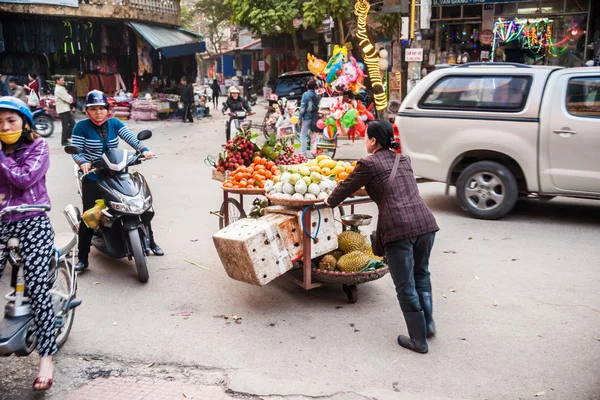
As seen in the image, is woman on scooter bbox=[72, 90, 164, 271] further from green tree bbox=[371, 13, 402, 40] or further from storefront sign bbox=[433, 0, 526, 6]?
storefront sign bbox=[433, 0, 526, 6]

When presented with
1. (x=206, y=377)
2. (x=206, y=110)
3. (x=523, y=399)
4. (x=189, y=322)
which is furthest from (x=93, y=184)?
(x=206, y=110)

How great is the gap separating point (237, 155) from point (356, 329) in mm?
2836

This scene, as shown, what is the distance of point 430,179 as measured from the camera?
335 inches

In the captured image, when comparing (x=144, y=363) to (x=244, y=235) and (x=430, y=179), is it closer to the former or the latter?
(x=244, y=235)

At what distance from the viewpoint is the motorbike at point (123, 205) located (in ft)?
18.7

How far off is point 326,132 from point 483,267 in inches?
267

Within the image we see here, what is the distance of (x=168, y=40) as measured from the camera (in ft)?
81.5

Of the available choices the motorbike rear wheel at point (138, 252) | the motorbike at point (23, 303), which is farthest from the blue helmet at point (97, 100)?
the motorbike at point (23, 303)

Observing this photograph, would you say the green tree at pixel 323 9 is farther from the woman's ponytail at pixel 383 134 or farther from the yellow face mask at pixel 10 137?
the yellow face mask at pixel 10 137

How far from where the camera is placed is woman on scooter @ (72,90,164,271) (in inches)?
234

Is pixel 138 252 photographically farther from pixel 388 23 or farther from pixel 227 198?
pixel 388 23

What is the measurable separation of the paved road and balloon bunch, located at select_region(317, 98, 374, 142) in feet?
17.1

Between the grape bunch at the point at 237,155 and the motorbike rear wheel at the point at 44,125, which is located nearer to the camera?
the grape bunch at the point at 237,155

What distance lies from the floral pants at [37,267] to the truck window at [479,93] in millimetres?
5941
